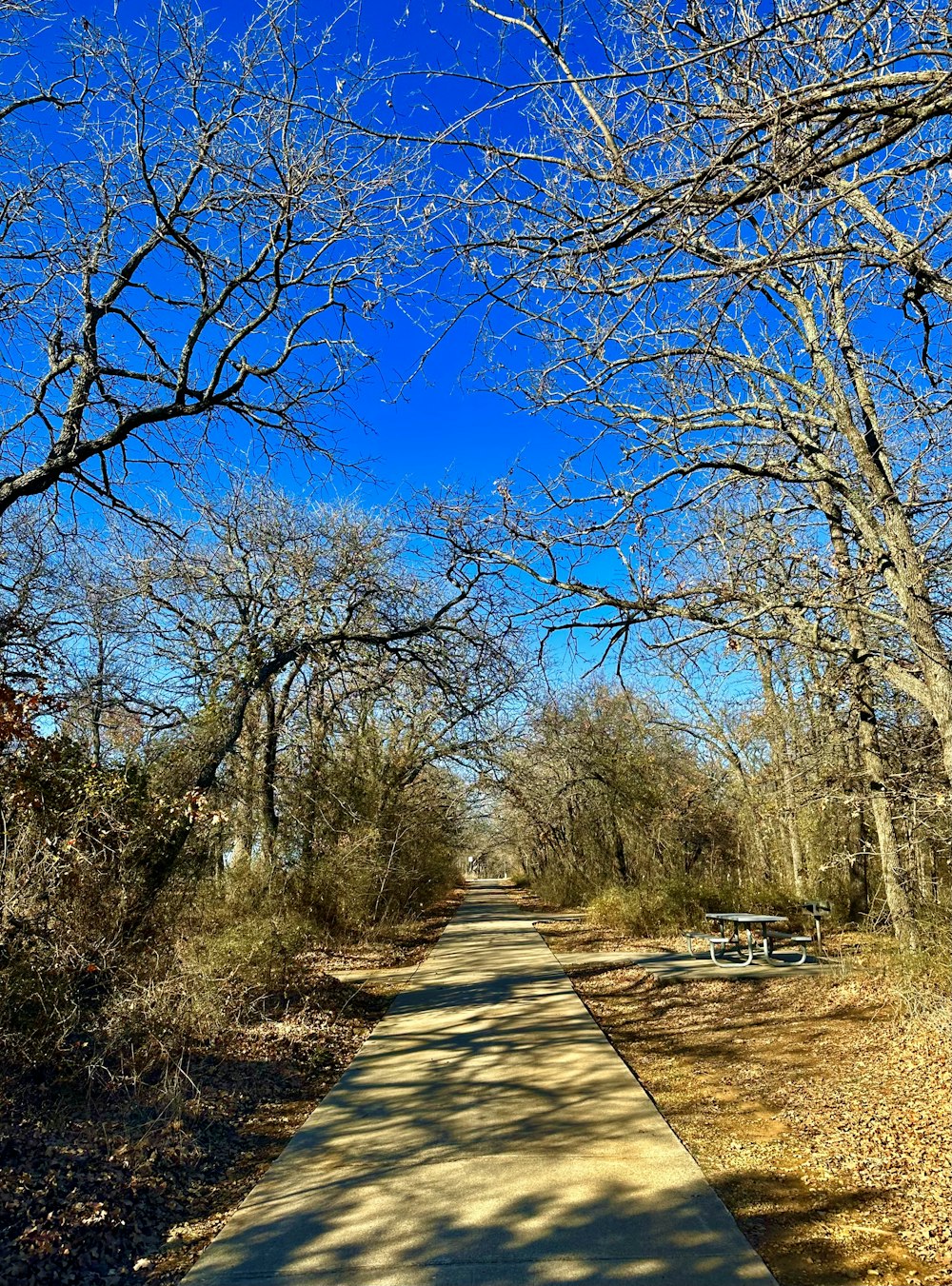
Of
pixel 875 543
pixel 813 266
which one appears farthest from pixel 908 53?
pixel 875 543

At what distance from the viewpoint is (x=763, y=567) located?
8.53m

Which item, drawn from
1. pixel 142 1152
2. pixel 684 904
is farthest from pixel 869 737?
pixel 684 904

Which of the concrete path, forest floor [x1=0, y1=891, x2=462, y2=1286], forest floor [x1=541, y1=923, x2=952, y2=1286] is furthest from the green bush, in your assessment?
forest floor [x1=0, y1=891, x2=462, y2=1286]

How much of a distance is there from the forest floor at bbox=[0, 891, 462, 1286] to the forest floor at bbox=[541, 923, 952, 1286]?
2.62 m

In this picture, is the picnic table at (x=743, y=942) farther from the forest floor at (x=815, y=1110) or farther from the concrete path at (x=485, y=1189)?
the concrete path at (x=485, y=1189)

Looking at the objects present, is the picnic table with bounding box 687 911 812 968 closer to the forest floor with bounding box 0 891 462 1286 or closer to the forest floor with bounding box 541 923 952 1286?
the forest floor with bounding box 541 923 952 1286

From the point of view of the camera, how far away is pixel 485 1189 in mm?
4383

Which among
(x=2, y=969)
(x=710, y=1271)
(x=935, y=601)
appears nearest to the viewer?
(x=710, y=1271)

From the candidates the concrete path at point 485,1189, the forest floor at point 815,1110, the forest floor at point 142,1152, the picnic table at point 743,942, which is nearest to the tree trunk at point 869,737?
the forest floor at point 815,1110

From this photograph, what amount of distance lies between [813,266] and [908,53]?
3244mm

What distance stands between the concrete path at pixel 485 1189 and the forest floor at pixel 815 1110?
0.24 m

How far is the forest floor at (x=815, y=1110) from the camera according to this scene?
3703 mm

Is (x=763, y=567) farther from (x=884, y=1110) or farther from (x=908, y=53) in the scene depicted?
(x=908, y=53)

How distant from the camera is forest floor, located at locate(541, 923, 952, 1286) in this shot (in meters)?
3.70
